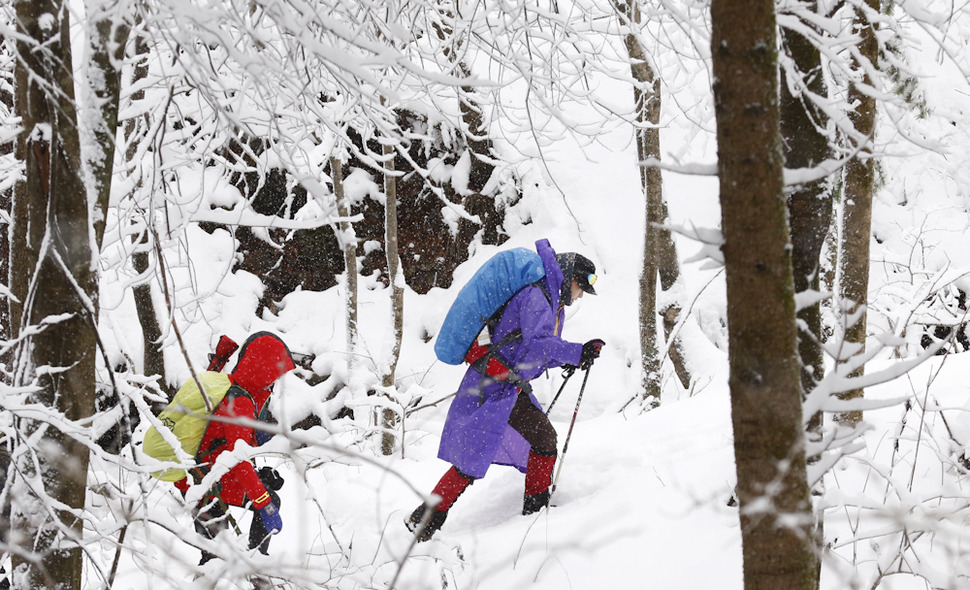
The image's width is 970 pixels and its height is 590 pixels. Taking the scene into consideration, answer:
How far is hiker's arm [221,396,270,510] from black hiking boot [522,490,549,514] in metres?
1.34

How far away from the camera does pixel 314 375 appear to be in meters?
9.45

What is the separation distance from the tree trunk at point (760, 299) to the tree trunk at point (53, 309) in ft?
4.94

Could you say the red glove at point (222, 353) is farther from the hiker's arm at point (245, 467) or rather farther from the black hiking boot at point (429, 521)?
the black hiking boot at point (429, 521)

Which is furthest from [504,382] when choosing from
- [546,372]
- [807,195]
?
[807,195]

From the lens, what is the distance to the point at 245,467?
3.20 meters

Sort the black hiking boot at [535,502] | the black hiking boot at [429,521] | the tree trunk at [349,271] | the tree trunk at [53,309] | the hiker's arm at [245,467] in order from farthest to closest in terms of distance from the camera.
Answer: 1. the tree trunk at [349,271]
2. the black hiking boot at [535,502]
3. the black hiking boot at [429,521]
4. the hiker's arm at [245,467]
5. the tree trunk at [53,309]

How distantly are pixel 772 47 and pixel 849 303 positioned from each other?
51 centimetres

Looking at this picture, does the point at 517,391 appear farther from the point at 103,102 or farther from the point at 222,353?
the point at 103,102

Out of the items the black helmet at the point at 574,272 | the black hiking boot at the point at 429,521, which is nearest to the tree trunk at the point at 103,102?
the black hiking boot at the point at 429,521

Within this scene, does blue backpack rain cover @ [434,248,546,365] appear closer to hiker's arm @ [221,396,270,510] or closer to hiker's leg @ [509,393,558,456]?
hiker's leg @ [509,393,558,456]

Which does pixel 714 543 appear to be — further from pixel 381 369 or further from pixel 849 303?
pixel 381 369

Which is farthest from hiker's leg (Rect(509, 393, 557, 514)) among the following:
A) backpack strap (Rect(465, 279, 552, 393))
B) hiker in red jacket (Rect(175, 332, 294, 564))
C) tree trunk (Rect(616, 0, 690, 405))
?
tree trunk (Rect(616, 0, 690, 405))

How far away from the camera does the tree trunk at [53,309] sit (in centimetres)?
163

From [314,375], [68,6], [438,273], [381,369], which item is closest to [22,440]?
[68,6]
